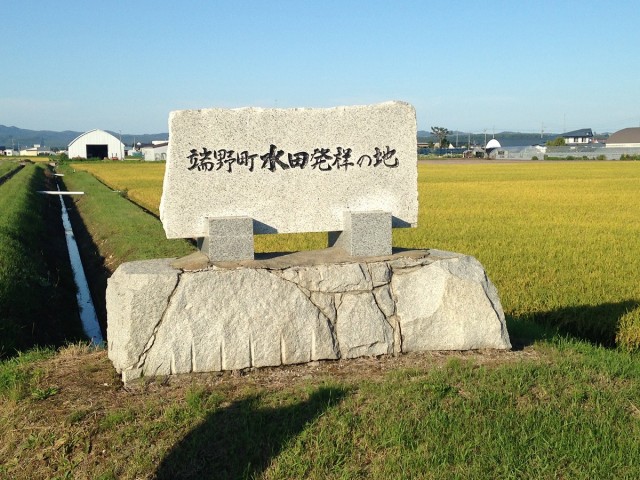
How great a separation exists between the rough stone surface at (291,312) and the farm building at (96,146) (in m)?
93.6

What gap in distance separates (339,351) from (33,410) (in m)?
2.40

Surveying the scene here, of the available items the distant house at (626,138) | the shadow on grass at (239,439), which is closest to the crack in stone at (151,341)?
the shadow on grass at (239,439)

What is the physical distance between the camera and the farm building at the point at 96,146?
93.2 m

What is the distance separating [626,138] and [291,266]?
370 feet

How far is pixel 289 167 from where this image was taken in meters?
6.02

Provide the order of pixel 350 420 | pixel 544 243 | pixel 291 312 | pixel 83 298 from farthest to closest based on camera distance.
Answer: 1. pixel 544 243
2. pixel 83 298
3. pixel 291 312
4. pixel 350 420

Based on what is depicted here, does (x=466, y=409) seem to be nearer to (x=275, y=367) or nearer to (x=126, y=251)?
(x=275, y=367)

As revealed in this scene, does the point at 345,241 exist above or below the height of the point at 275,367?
above

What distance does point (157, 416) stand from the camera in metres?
4.53

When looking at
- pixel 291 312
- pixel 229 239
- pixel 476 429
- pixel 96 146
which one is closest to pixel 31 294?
pixel 229 239

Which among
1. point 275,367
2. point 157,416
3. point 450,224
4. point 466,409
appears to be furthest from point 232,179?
point 450,224

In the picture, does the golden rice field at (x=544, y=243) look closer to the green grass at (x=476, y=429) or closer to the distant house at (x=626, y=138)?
the green grass at (x=476, y=429)

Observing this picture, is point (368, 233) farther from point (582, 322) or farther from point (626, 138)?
point (626, 138)

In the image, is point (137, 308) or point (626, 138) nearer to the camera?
point (137, 308)
